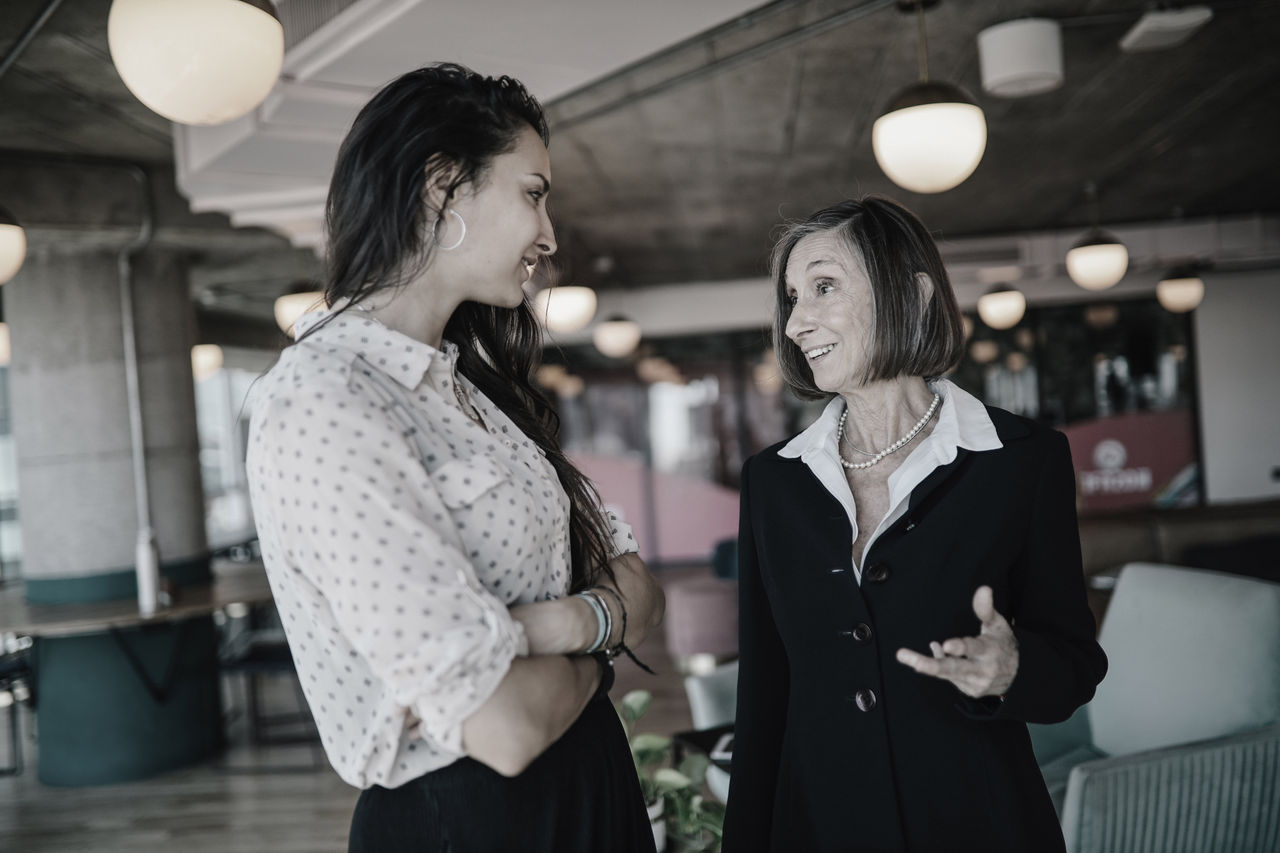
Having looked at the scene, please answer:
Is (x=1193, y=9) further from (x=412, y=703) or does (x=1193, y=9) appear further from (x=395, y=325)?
(x=412, y=703)

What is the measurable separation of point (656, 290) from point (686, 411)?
154cm

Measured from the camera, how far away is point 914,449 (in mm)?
1494

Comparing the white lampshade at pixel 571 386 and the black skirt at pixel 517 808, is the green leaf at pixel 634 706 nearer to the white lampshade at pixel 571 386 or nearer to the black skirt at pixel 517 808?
the black skirt at pixel 517 808

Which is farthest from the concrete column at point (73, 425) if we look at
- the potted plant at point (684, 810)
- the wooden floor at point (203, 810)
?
the potted plant at point (684, 810)

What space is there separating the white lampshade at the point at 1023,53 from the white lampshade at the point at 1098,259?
234 cm

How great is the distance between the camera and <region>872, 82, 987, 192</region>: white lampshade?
9.93ft

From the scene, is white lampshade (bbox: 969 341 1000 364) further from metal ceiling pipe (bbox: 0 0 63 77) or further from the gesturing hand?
the gesturing hand

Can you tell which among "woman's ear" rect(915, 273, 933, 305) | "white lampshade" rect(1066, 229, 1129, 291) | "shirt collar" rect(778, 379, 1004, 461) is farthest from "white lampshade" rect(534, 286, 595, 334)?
"woman's ear" rect(915, 273, 933, 305)

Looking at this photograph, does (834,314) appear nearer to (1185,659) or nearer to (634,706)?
(634,706)

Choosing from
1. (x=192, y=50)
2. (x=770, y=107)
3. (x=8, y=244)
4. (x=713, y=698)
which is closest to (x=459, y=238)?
(x=192, y=50)

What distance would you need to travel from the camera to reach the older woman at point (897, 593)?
4.30 ft

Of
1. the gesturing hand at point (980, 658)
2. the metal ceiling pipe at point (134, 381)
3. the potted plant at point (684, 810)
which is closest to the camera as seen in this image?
the gesturing hand at point (980, 658)

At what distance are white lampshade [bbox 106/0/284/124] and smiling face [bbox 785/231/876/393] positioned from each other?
138cm

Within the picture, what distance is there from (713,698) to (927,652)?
1.87 meters
